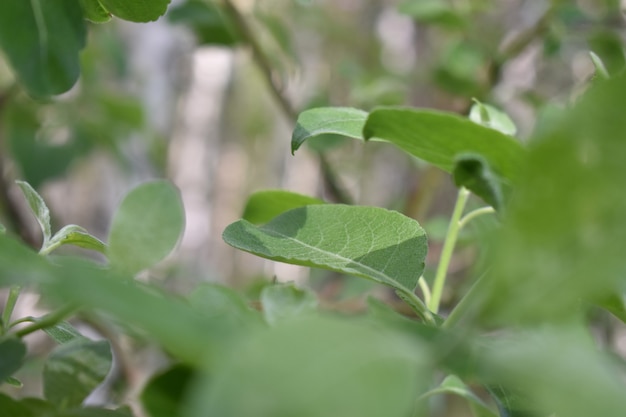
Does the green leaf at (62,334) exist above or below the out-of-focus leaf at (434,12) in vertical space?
above

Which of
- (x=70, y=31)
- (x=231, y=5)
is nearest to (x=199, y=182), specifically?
(x=231, y=5)

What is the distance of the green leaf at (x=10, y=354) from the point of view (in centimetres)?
20

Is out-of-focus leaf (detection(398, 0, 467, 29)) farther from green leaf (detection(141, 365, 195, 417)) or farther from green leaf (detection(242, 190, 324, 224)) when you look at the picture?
green leaf (detection(141, 365, 195, 417))

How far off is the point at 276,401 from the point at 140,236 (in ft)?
0.29

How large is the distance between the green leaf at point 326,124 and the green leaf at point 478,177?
0.08m

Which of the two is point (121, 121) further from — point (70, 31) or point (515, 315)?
point (515, 315)

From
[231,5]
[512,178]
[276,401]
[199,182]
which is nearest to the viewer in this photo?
[276,401]

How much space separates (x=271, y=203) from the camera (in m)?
0.36

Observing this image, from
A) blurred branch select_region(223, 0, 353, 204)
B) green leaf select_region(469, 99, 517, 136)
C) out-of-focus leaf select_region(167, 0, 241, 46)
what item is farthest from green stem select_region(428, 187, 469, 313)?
out-of-focus leaf select_region(167, 0, 241, 46)

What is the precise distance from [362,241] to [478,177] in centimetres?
7

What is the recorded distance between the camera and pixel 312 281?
104 cm

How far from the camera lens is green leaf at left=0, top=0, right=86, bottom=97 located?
0.98ft

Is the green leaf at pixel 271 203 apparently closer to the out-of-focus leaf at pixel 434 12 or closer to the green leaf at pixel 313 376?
the green leaf at pixel 313 376

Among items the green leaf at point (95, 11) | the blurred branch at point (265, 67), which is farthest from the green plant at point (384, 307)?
the blurred branch at point (265, 67)
